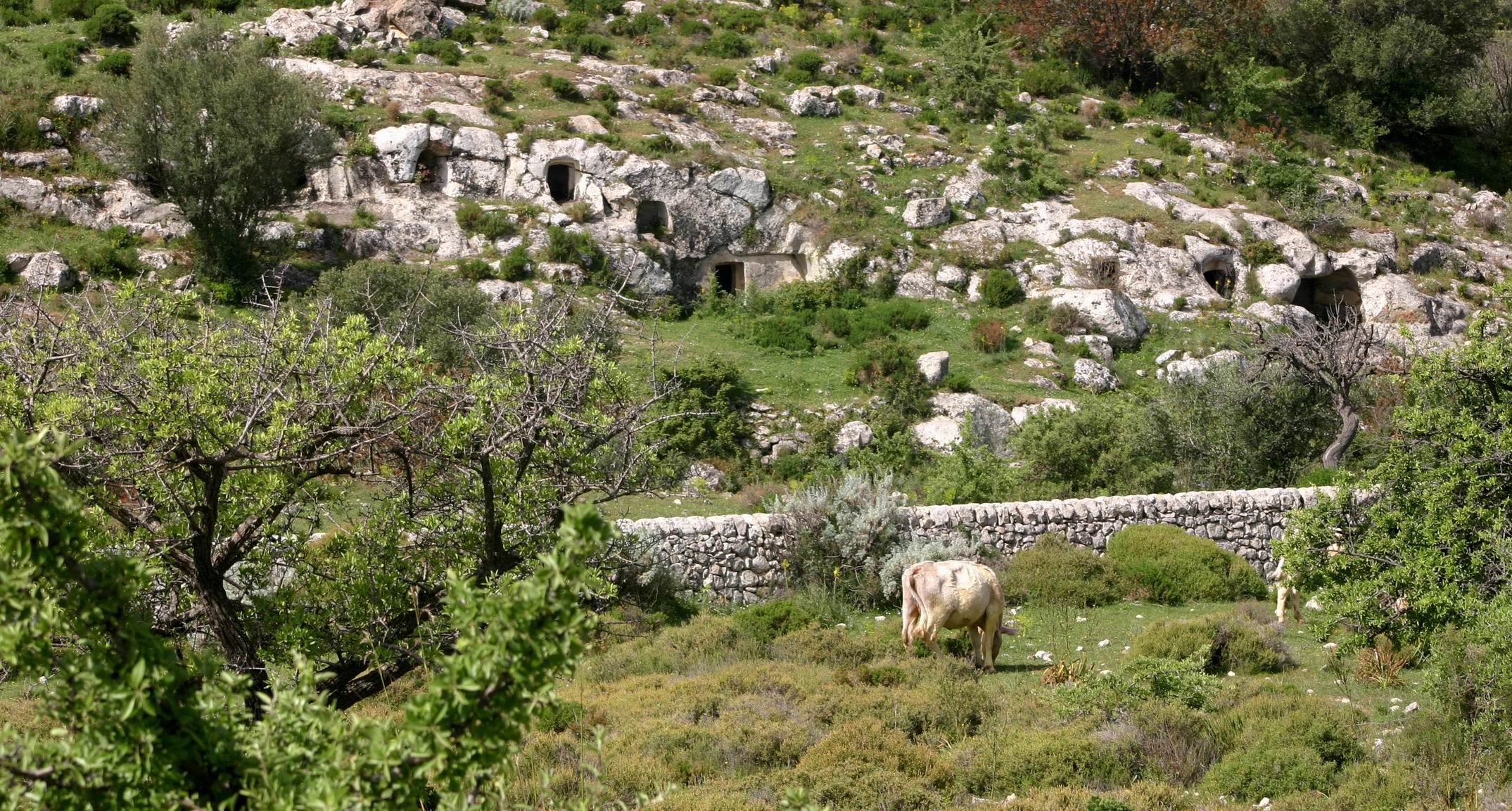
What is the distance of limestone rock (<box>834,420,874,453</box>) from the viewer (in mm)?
24766

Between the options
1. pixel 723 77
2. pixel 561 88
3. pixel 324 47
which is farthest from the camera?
pixel 723 77

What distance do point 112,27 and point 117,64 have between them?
343 centimetres

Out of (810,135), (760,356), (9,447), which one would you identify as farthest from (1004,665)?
(810,135)

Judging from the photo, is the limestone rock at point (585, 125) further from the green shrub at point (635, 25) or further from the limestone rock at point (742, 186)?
the green shrub at point (635, 25)

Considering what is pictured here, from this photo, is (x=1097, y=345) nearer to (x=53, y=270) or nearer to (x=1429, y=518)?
(x=1429, y=518)

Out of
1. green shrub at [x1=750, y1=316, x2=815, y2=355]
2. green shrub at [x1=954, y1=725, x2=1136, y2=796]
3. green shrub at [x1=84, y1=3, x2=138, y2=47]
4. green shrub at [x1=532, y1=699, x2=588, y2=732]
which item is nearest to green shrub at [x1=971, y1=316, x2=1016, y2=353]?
green shrub at [x1=750, y1=316, x2=815, y2=355]

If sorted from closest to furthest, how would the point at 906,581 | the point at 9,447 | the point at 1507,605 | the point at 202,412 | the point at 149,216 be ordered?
the point at 9,447 → the point at 202,412 → the point at 1507,605 → the point at 906,581 → the point at 149,216

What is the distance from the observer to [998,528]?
17.2m

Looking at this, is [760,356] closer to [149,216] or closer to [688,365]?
[688,365]

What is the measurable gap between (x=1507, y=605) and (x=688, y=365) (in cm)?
1903

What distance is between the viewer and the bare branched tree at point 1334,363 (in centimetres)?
Result: 2028

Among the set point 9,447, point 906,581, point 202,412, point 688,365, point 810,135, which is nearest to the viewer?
point 9,447

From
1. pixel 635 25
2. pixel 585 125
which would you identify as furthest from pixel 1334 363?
pixel 635 25

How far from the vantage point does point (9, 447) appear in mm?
3375
